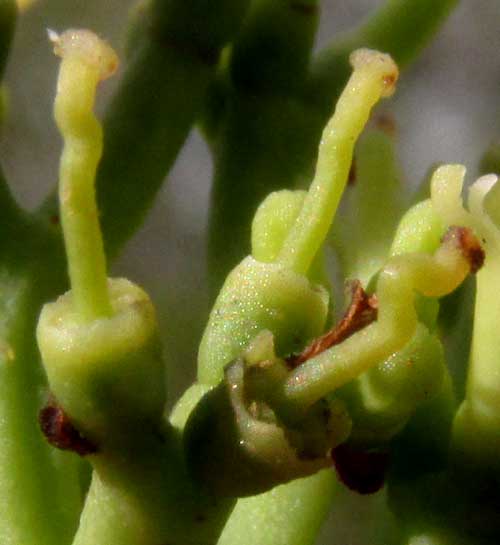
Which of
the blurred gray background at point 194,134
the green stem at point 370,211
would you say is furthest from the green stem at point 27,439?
the blurred gray background at point 194,134

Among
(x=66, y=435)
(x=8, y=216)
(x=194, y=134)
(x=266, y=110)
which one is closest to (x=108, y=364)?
(x=66, y=435)

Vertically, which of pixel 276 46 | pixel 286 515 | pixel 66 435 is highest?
pixel 276 46

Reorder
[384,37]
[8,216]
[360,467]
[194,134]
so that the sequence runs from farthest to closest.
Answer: [194,134] → [384,37] → [8,216] → [360,467]

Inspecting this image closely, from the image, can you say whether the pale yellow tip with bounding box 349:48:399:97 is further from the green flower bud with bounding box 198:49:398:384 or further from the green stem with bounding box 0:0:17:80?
the green stem with bounding box 0:0:17:80

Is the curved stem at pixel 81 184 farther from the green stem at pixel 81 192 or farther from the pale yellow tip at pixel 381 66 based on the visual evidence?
the pale yellow tip at pixel 381 66

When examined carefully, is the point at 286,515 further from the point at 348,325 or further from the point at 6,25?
the point at 6,25

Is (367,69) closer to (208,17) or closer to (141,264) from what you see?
(208,17)
